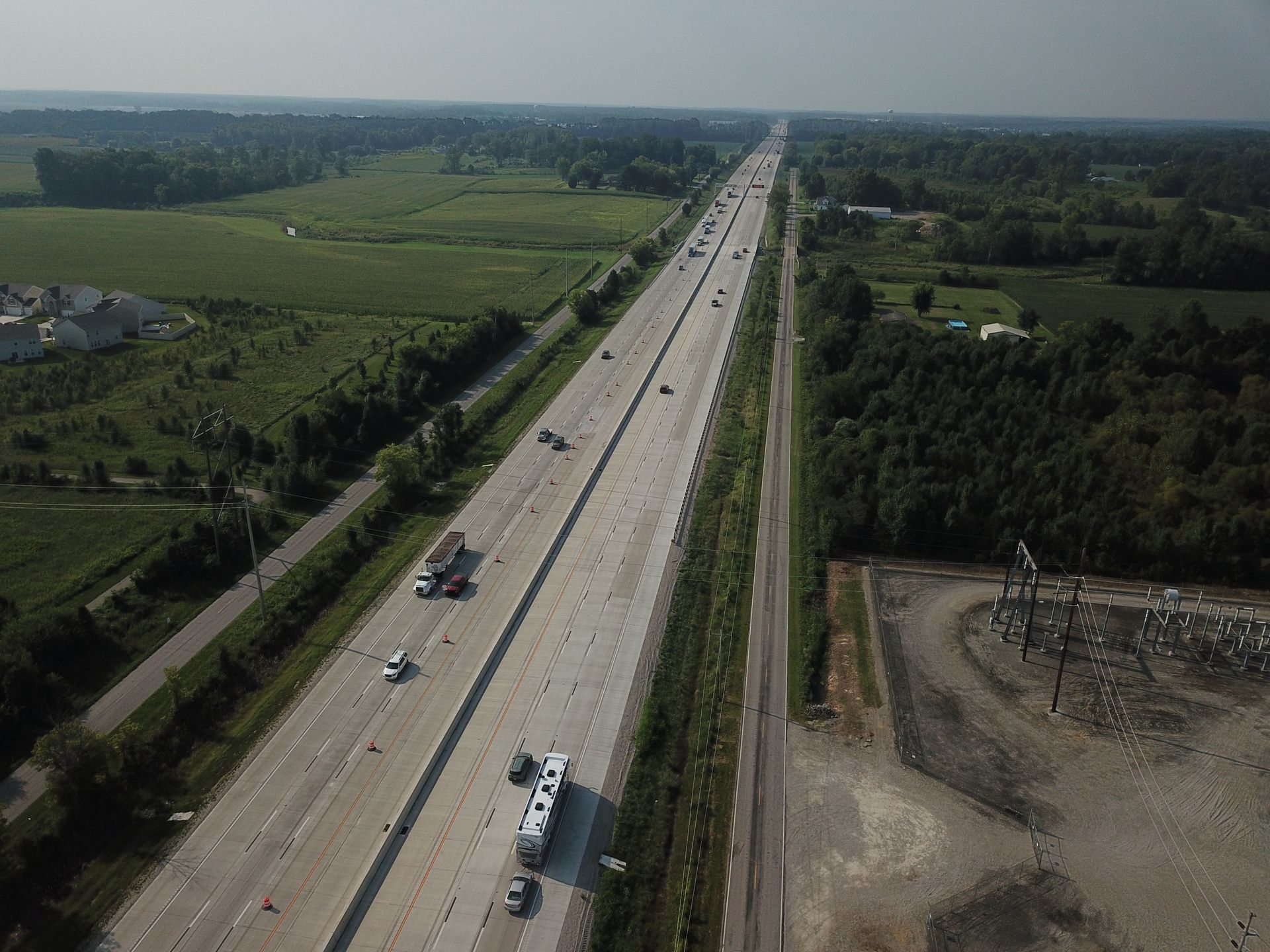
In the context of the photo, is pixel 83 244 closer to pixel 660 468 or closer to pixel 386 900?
pixel 660 468

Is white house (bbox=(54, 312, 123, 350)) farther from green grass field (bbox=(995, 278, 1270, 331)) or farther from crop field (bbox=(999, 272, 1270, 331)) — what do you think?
crop field (bbox=(999, 272, 1270, 331))

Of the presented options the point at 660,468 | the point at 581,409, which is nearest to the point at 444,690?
the point at 660,468

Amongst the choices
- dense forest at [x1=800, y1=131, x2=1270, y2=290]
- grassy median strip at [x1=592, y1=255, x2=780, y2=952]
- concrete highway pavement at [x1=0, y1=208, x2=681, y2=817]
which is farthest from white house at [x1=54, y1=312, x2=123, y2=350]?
dense forest at [x1=800, y1=131, x2=1270, y2=290]

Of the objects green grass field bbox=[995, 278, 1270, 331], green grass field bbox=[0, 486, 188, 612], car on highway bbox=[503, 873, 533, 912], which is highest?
green grass field bbox=[995, 278, 1270, 331]

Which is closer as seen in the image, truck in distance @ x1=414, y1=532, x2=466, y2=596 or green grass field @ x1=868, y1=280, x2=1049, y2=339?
truck in distance @ x1=414, y1=532, x2=466, y2=596

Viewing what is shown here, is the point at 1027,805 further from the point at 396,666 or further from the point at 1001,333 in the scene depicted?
the point at 1001,333

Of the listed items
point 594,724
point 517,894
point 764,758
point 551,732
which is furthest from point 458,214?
point 517,894

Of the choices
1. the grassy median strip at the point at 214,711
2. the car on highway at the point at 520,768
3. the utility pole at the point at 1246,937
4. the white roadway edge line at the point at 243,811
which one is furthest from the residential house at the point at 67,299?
the utility pole at the point at 1246,937
